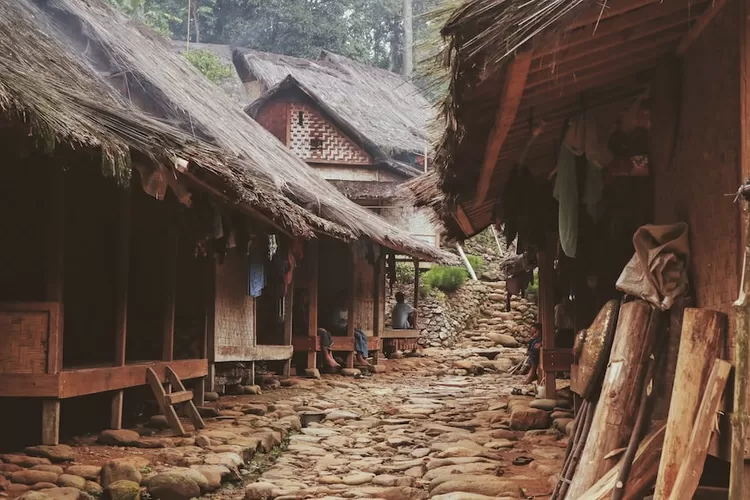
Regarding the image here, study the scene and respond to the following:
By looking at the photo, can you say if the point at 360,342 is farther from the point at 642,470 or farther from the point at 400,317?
the point at 642,470

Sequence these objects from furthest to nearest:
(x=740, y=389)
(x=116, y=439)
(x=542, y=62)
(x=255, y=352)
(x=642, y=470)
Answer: (x=255, y=352) < (x=116, y=439) < (x=542, y=62) < (x=642, y=470) < (x=740, y=389)

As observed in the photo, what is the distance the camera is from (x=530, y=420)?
8.70 meters

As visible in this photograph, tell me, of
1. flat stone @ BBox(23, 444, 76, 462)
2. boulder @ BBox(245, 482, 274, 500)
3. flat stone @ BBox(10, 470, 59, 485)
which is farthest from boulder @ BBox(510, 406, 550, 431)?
flat stone @ BBox(10, 470, 59, 485)

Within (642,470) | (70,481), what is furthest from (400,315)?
(642,470)

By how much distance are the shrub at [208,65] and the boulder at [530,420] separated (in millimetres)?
21023

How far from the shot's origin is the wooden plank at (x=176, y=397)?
26.8 feet

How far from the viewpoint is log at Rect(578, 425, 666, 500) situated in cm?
401

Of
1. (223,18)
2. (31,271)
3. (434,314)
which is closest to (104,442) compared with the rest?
(31,271)

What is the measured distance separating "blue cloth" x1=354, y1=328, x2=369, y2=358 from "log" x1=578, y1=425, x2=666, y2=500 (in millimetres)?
12829

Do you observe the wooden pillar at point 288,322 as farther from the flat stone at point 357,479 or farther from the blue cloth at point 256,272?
the flat stone at point 357,479

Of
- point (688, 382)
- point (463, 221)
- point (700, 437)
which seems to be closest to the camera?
point (700, 437)

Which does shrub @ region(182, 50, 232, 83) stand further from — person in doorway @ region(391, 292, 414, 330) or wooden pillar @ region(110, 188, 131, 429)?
wooden pillar @ region(110, 188, 131, 429)

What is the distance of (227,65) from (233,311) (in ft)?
65.8

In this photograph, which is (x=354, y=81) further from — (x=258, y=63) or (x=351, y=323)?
(x=351, y=323)
